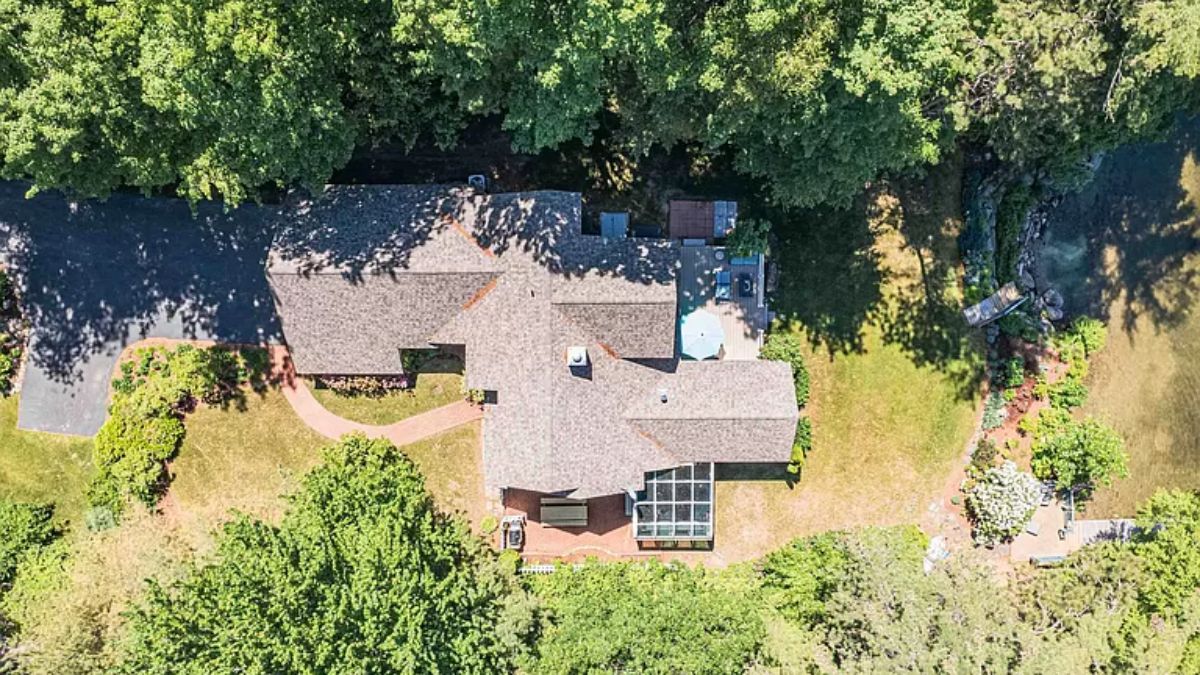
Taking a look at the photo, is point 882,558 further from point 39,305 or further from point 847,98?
point 39,305

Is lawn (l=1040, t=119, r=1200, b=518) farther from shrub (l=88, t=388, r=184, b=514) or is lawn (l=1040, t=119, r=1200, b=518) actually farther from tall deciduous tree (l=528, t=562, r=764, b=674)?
shrub (l=88, t=388, r=184, b=514)

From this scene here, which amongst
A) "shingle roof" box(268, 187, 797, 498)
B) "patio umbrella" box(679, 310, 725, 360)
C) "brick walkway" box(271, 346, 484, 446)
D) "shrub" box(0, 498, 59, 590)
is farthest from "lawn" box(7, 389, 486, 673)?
"patio umbrella" box(679, 310, 725, 360)

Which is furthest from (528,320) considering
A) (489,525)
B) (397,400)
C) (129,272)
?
(129,272)

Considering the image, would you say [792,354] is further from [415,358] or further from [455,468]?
[415,358]

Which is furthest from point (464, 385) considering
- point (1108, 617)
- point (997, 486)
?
point (1108, 617)

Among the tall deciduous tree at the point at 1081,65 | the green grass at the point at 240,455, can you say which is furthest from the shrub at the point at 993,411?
the green grass at the point at 240,455

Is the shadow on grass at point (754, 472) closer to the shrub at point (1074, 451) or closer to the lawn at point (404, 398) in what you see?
the shrub at point (1074, 451)

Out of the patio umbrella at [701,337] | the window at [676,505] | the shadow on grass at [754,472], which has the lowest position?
the window at [676,505]

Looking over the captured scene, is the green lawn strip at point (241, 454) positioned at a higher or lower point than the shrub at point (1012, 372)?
lower
